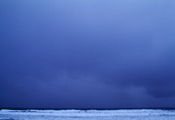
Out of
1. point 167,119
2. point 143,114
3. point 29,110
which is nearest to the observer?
point 167,119

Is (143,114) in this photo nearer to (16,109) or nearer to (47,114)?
(47,114)

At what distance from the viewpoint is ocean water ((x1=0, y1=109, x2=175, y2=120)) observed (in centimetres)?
469

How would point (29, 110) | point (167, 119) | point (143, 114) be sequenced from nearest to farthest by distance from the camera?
point (167, 119), point (143, 114), point (29, 110)

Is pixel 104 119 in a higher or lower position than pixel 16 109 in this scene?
higher

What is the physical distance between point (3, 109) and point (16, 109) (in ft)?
1.59

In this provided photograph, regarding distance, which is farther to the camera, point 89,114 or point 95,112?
point 95,112

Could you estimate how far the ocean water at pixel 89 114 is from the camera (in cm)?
469

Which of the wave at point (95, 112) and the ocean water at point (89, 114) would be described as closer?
the ocean water at point (89, 114)

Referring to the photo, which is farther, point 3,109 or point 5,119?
point 3,109

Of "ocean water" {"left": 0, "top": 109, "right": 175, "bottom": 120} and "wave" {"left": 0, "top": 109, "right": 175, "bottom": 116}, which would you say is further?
"wave" {"left": 0, "top": 109, "right": 175, "bottom": 116}

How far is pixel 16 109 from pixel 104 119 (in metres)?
3.45

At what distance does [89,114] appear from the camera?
503 cm

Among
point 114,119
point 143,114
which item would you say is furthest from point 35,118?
point 143,114

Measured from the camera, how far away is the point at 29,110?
5.47m
